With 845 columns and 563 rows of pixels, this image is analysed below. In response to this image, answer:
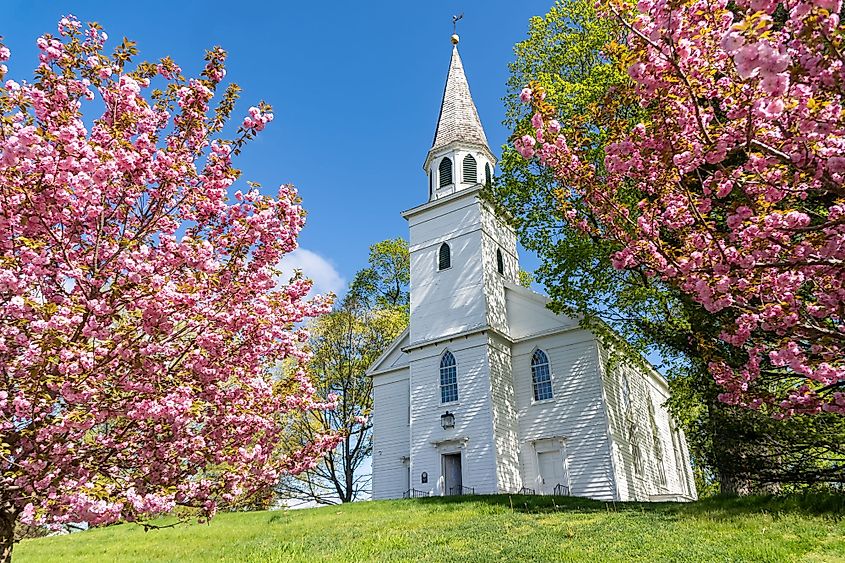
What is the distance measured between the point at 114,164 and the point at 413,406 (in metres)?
17.7

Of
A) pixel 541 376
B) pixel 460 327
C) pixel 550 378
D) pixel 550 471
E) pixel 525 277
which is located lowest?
pixel 550 471

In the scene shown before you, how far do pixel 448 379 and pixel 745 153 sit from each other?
17.1 meters

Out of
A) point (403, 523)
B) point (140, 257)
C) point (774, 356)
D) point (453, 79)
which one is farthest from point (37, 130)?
point (453, 79)

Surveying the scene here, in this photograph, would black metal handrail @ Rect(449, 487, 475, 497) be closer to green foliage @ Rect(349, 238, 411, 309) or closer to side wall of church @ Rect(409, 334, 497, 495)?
side wall of church @ Rect(409, 334, 497, 495)

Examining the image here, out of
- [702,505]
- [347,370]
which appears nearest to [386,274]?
[347,370]

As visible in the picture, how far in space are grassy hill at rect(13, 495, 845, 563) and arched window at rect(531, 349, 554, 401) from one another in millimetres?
5315

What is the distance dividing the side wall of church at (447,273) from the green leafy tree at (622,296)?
2356 millimetres

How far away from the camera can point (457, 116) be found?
86.5 feet

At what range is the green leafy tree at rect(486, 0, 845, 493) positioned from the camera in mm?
9352

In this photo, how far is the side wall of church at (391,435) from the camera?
74.5 feet

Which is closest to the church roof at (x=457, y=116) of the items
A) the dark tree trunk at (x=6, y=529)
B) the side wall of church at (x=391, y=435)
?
the side wall of church at (x=391, y=435)

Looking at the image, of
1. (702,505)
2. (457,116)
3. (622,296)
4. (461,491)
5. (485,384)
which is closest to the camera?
(702,505)

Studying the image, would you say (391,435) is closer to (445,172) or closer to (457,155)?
(445,172)

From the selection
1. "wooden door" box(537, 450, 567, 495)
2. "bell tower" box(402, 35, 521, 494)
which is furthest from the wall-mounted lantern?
"wooden door" box(537, 450, 567, 495)
